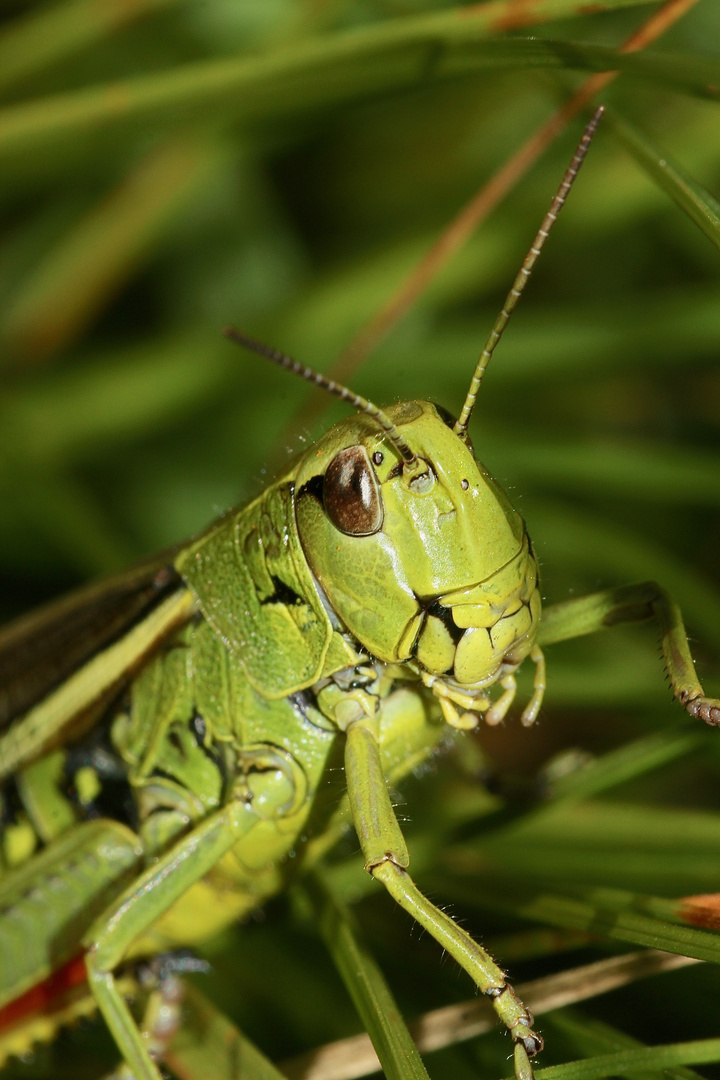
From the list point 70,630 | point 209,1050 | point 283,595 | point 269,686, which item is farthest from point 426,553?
point 209,1050

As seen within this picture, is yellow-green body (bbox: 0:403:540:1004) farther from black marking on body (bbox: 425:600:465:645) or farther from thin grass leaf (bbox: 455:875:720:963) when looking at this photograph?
thin grass leaf (bbox: 455:875:720:963)

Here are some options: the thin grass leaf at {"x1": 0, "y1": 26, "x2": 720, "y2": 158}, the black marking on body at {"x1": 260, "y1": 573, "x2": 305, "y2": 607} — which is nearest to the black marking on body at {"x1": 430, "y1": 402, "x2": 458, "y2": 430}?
the black marking on body at {"x1": 260, "y1": 573, "x2": 305, "y2": 607}

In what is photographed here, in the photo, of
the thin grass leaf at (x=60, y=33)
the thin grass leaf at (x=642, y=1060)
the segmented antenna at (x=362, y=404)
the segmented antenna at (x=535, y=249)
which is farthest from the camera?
the thin grass leaf at (x=60, y=33)

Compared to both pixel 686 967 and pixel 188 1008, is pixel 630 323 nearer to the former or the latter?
pixel 686 967

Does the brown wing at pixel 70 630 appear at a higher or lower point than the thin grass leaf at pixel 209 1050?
higher

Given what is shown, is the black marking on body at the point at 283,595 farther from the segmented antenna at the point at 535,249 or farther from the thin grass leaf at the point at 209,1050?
the thin grass leaf at the point at 209,1050

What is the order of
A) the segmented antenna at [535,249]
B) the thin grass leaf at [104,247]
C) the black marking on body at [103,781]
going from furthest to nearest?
1. the thin grass leaf at [104,247]
2. the black marking on body at [103,781]
3. the segmented antenna at [535,249]

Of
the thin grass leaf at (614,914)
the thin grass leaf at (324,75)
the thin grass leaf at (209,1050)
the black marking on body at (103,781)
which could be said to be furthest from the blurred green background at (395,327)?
the black marking on body at (103,781)

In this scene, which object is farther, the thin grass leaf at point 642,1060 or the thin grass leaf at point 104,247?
the thin grass leaf at point 104,247
